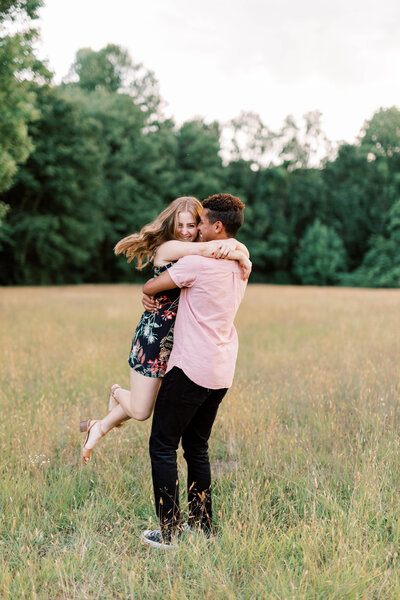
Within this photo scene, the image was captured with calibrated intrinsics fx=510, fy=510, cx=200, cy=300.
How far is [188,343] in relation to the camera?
9.86ft

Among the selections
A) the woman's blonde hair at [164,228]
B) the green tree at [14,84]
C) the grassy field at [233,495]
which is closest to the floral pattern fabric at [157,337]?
Answer: the woman's blonde hair at [164,228]

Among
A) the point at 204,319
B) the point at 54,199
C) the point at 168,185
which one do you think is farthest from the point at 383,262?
the point at 204,319

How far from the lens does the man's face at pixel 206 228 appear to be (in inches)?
121

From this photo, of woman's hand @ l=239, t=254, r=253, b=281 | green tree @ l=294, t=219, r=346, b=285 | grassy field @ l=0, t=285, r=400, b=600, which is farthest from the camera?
green tree @ l=294, t=219, r=346, b=285

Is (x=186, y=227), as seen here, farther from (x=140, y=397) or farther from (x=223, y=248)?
(x=140, y=397)

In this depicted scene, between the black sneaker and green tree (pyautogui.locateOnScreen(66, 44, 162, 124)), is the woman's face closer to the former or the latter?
the black sneaker

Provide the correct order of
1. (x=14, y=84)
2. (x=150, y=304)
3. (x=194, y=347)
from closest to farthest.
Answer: (x=194, y=347)
(x=150, y=304)
(x=14, y=84)

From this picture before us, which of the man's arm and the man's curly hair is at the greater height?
the man's curly hair

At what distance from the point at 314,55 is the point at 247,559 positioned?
21530mm

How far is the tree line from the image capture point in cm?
3675

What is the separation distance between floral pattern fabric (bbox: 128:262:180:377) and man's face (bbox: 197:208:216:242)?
0.29 m

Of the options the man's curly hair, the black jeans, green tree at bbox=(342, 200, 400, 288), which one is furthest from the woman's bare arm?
green tree at bbox=(342, 200, 400, 288)

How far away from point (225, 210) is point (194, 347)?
83cm

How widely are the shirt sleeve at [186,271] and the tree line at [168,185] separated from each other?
34396mm
